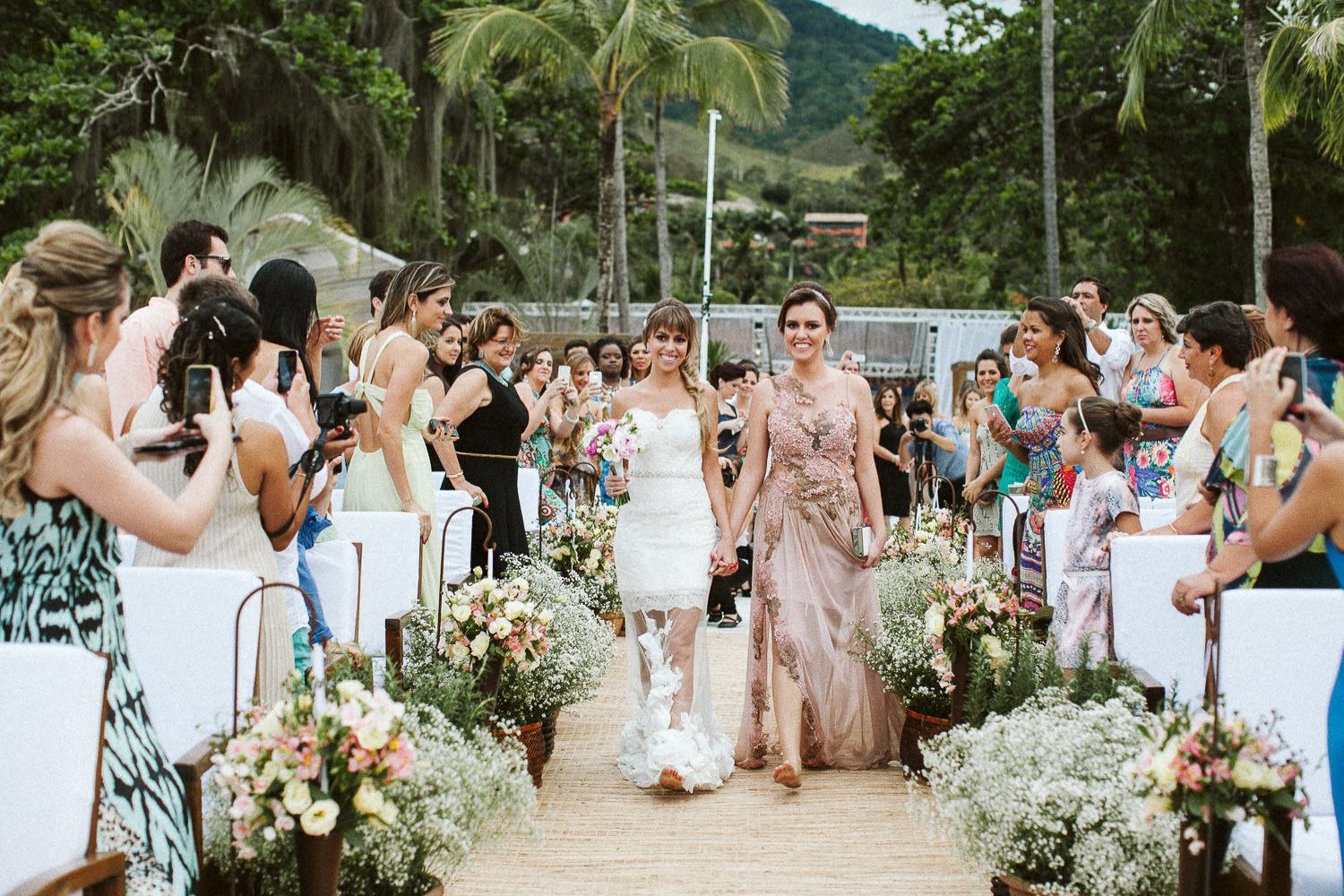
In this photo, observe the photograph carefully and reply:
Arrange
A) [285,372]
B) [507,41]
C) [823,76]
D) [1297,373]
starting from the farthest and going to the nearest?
1. [823,76]
2. [507,41]
3. [285,372]
4. [1297,373]

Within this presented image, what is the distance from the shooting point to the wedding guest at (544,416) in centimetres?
933

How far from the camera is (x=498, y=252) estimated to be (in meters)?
27.9

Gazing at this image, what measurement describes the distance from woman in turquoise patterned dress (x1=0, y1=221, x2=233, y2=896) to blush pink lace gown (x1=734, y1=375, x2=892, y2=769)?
11.0 ft

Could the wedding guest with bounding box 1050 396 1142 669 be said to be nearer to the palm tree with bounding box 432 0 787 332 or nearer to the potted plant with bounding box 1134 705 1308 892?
the potted plant with bounding box 1134 705 1308 892

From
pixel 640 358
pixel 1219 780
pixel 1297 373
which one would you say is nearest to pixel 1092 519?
pixel 1297 373

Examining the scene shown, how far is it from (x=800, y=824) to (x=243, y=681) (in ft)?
8.18

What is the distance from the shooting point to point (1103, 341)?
8.44 meters

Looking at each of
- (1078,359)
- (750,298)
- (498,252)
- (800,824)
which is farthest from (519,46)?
(750,298)

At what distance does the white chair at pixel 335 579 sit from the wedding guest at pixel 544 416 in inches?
164

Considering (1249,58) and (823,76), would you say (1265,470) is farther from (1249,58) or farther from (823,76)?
(823,76)

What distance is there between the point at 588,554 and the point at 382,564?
352 centimetres

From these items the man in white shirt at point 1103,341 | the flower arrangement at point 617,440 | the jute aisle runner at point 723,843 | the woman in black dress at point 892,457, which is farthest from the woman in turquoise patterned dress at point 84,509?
the woman in black dress at point 892,457

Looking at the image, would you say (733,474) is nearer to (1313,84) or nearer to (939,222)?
(1313,84)

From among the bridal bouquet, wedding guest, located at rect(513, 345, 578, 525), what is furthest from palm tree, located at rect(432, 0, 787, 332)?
the bridal bouquet
